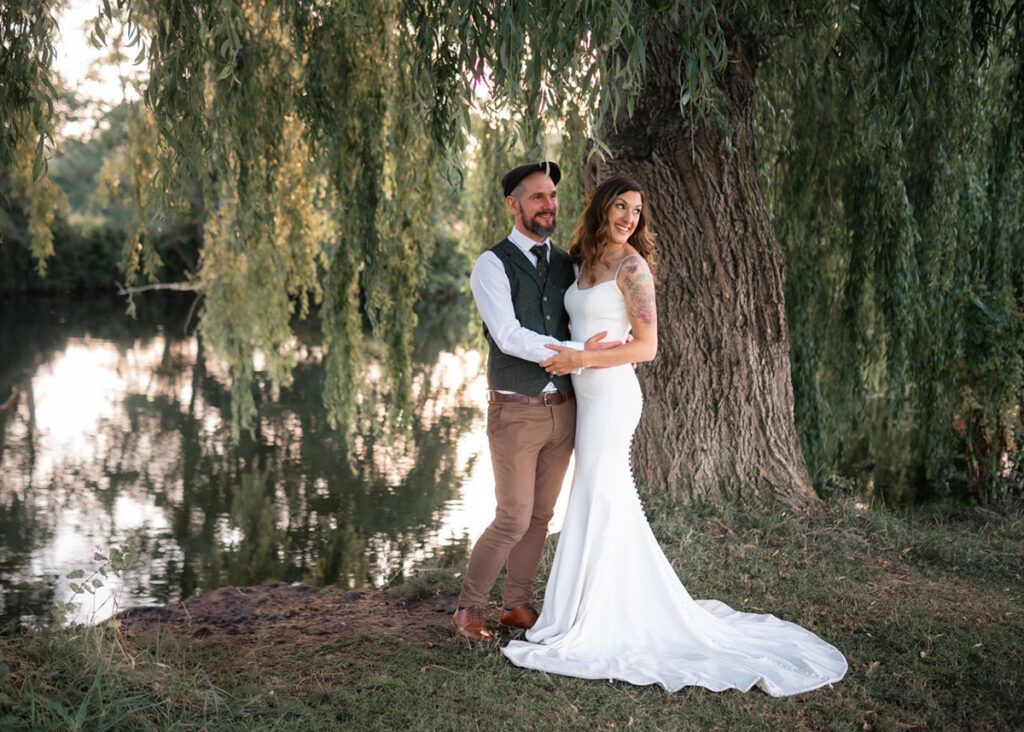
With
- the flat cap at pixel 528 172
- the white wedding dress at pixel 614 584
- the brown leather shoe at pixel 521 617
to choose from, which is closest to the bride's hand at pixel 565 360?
the white wedding dress at pixel 614 584

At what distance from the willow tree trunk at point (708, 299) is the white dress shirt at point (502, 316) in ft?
5.40

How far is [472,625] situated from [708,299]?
2.15 meters

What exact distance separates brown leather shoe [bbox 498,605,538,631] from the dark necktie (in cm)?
117

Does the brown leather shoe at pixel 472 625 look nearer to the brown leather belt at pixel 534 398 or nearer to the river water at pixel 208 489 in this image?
the brown leather belt at pixel 534 398

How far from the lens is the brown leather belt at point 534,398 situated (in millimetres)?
3141

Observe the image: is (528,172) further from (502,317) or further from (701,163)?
(701,163)

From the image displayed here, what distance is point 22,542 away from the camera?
5.89 metres

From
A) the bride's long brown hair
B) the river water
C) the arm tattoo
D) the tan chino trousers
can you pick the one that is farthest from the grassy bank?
the bride's long brown hair

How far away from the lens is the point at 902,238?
17.3 feet

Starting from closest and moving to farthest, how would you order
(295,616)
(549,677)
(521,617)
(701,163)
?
(549,677) < (521,617) < (295,616) < (701,163)

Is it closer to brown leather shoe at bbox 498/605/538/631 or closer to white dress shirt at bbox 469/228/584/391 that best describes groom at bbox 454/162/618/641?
white dress shirt at bbox 469/228/584/391

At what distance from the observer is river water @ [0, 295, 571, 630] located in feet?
18.1

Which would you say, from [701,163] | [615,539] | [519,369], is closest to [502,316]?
[519,369]

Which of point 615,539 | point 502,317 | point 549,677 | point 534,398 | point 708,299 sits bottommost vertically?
point 549,677
